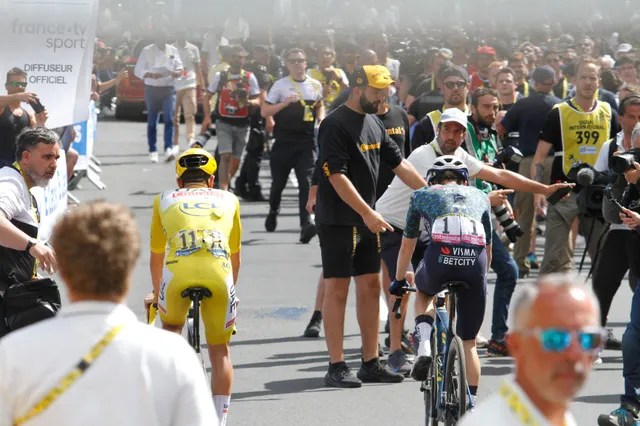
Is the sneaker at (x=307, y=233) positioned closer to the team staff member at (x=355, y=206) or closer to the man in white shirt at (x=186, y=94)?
the team staff member at (x=355, y=206)

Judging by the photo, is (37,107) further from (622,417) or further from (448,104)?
(622,417)

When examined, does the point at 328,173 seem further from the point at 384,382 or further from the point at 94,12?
the point at 94,12

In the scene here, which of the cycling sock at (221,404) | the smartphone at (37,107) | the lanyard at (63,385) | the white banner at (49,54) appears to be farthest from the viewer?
the white banner at (49,54)

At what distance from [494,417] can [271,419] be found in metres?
5.09

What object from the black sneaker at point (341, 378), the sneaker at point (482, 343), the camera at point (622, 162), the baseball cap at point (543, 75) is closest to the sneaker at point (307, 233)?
the baseball cap at point (543, 75)

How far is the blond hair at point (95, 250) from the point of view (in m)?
3.36

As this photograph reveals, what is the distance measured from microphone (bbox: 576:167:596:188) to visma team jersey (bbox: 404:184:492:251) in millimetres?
Result: 1579

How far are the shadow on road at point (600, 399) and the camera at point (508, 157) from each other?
161cm

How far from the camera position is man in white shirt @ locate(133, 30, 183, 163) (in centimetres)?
2175

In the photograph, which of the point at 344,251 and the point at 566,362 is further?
the point at 344,251

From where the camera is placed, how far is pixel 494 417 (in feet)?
9.21

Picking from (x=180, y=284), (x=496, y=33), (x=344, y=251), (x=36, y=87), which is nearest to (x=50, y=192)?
(x=36, y=87)

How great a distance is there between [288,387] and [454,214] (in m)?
2.45

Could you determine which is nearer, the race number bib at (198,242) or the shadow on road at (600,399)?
the race number bib at (198,242)
